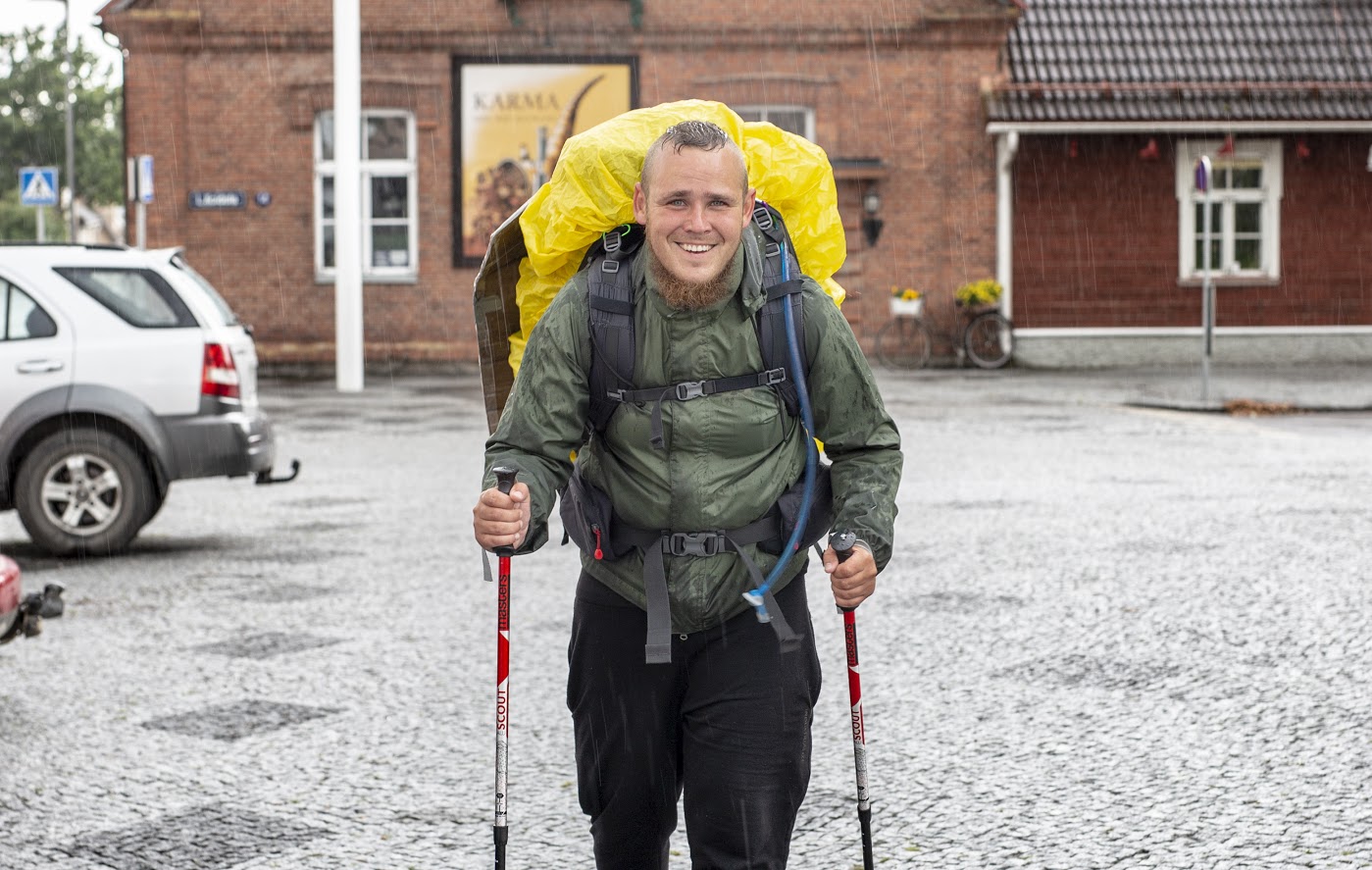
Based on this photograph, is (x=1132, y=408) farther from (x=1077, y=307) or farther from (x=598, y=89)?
(x=598, y=89)

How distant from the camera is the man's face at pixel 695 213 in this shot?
10.9 ft

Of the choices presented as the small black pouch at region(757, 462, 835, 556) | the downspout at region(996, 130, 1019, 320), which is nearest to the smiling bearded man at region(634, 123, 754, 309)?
the small black pouch at region(757, 462, 835, 556)

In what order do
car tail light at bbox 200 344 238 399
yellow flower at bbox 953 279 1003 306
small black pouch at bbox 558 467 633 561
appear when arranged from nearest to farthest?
1. small black pouch at bbox 558 467 633 561
2. car tail light at bbox 200 344 238 399
3. yellow flower at bbox 953 279 1003 306

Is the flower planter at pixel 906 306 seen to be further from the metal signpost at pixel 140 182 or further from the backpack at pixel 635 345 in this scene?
the backpack at pixel 635 345

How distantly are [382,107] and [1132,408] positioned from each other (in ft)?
43.5

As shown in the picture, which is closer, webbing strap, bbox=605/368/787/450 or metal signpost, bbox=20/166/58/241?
webbing strap, bbox=605/368/787/450

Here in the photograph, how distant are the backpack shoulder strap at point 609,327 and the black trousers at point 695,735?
1.30ft

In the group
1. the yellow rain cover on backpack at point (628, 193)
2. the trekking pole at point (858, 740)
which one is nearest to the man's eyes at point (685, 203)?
the yellow rain cover on backpack at point (628, 193)

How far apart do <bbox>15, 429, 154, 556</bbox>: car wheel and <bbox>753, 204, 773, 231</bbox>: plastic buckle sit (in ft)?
24.1

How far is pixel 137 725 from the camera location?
6094 millimetres

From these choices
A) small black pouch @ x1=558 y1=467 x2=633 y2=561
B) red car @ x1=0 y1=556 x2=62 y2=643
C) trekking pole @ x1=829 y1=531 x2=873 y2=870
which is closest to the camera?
small black pouch @ x1=558 y1=467 x2=633 y2=561

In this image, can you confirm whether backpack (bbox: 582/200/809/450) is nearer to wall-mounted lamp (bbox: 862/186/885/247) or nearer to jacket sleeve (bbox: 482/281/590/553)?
jacket sleeve (bbox: 482/281/590/553)

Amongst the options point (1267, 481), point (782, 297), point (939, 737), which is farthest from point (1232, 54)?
point (782, 297)

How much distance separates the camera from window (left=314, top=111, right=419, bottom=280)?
2822 centimetres
